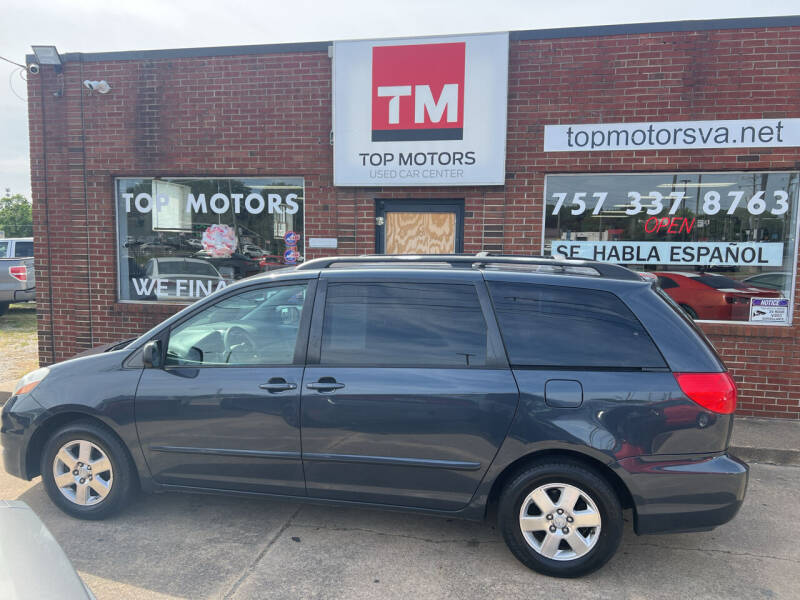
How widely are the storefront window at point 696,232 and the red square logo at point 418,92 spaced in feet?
4.74

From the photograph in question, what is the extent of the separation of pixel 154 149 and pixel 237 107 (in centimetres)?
129

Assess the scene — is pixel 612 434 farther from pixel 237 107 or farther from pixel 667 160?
pixel 237 107

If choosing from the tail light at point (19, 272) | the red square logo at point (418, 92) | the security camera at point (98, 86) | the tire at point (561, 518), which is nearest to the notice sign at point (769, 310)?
the red square logo at point (418, 92)

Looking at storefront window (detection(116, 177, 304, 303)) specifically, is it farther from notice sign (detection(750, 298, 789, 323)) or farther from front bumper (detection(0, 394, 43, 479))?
notice sign (detection(750, 298, 789, 323))

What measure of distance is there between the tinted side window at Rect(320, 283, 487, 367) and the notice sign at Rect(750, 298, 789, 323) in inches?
180

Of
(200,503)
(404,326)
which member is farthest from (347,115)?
(200,503)

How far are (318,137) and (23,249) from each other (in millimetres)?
11245

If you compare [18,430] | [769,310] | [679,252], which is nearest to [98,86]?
[18,430]

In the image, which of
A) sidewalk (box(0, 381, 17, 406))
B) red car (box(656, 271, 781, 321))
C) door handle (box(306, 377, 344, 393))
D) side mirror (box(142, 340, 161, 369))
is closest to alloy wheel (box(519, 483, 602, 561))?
door handle (box(306, 377, 344, 393))

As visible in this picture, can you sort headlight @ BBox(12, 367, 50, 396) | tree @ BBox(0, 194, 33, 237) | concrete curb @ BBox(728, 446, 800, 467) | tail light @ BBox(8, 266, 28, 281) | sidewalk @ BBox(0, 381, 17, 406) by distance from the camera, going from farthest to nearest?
tree @ BBox(0, 194, 33, 237) → tail light @ BBox(8, 266, 28, 281) → sidewalk @ BBox(0, 381, 17, 406) → concrete curb @ BBox(728, 446, 800, 467) → headlight @ BBox(12, 367, 50, 396)

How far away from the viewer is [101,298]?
7590mm

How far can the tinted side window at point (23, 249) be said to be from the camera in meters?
14.1

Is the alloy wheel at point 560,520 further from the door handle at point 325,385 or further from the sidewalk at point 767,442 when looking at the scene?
the sidewalk at point 767,442

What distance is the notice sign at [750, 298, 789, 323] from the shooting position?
6.15 m
